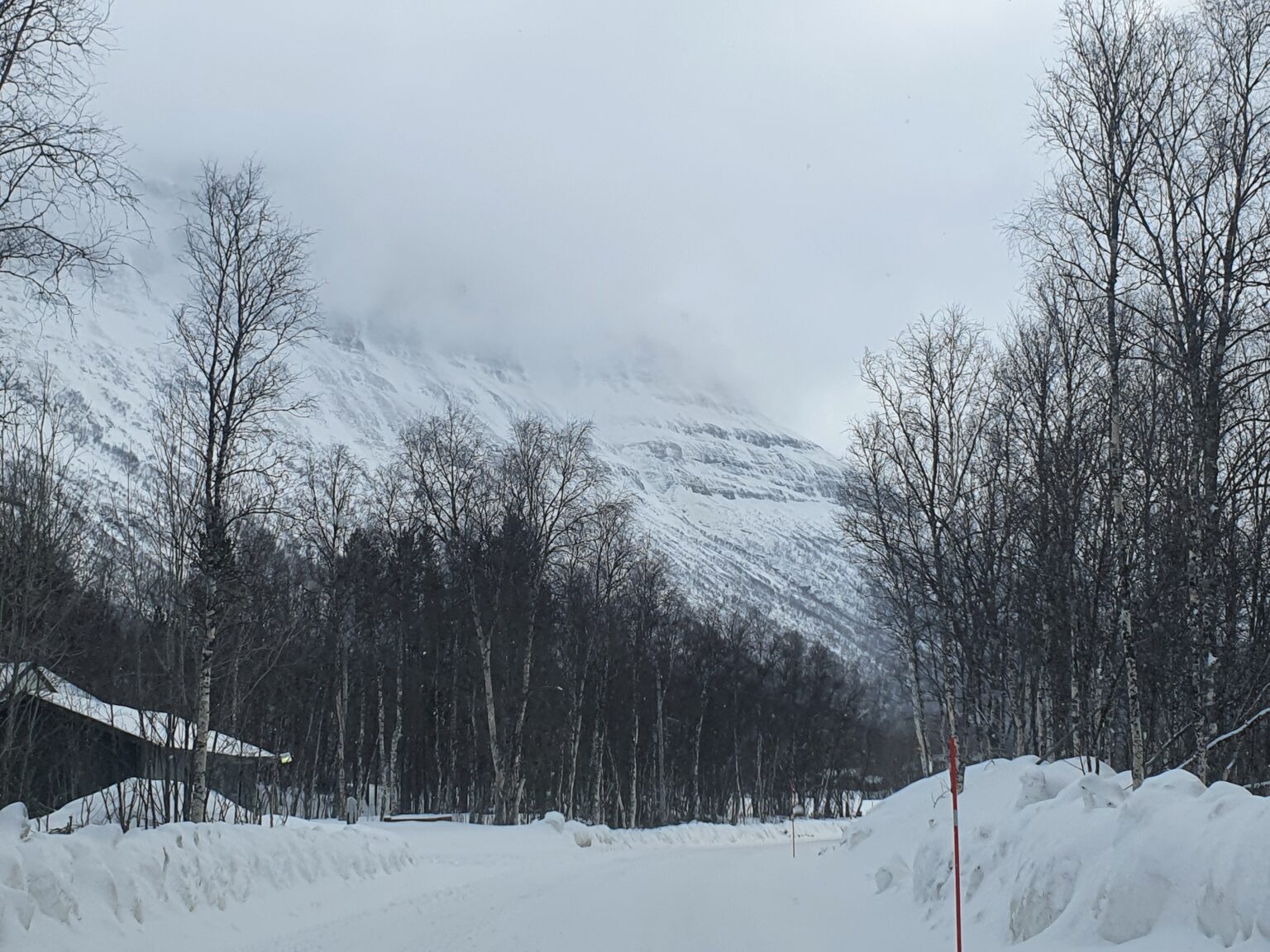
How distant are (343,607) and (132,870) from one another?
31.8 meters

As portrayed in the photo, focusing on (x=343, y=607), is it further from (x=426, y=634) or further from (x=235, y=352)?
(x=235, y=352)

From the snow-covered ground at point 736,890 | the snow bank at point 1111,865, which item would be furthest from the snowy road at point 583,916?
the snow bank at point 1111,865

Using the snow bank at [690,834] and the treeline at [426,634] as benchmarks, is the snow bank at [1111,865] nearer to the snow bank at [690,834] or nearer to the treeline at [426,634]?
the treeline at [426,634]

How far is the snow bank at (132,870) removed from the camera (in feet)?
28.8

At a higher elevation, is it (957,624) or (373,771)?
(957,624)

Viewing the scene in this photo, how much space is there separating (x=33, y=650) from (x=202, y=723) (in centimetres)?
251

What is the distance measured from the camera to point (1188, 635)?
47.7 ft

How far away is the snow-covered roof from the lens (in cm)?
1464

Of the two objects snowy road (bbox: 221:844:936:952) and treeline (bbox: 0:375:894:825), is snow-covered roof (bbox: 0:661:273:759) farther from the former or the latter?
snowy road (bbox: 221:844:936:952)

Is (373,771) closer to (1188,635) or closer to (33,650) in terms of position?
(33,650)

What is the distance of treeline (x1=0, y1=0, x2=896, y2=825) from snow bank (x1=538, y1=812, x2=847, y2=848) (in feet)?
11.8

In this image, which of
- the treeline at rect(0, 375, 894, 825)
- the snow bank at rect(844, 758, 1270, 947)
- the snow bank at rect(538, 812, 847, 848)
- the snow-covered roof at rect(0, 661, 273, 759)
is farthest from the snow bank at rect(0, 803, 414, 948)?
the snow bank at rect(538, 812, 847, 848)

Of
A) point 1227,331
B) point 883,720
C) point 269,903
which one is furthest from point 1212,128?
point 883,720

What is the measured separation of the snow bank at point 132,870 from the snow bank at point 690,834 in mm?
17500
